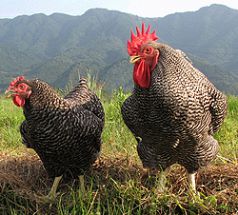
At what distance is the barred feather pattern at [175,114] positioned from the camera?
2719 mm

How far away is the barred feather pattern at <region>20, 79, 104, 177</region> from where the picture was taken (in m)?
3.13

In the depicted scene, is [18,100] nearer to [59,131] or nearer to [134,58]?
[59,131]

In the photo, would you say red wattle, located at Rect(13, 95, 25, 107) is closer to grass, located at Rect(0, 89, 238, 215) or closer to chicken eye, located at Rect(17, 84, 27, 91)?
chicken eye, located at Rect(17, 84, 27, 91)

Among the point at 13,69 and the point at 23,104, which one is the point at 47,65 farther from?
the point at 23,104

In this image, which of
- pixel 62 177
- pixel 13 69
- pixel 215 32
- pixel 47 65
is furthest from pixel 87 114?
pixel 215 32

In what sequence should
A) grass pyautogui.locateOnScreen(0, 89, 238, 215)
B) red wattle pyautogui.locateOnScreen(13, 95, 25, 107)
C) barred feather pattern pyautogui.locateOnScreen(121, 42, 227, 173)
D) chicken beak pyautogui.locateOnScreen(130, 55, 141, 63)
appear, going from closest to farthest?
1. barred feather pattern pyautogui.locateOnScreen(121, 42, 227, 173)
2. chicken beak pyautogui.locateOnScreen(130, 55, 141, 63)
3. grass pyautogui.locateOnScreen(0, 89, 238, 215)
4. red wattle pyautogui.locateOnScreen(13, 95, 25, 107)

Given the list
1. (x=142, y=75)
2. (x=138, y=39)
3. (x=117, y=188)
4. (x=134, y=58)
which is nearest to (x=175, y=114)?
(x=142, y=75)

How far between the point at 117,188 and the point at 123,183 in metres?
0.18

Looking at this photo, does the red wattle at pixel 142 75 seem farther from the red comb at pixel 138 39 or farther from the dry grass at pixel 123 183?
the dry grass at pixel 123 183

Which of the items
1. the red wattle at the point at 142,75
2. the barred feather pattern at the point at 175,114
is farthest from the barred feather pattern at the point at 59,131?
the red wattle at the point at 142,75

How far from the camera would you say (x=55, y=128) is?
3121 millimetres

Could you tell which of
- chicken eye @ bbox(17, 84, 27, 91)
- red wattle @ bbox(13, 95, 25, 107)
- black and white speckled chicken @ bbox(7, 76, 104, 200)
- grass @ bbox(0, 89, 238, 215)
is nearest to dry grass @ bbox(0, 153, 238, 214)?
grass @ bbox(0, 89, 238, 215)

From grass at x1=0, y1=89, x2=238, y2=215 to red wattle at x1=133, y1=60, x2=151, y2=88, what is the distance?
3.10 feet

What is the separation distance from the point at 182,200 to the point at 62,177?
1.32 m
